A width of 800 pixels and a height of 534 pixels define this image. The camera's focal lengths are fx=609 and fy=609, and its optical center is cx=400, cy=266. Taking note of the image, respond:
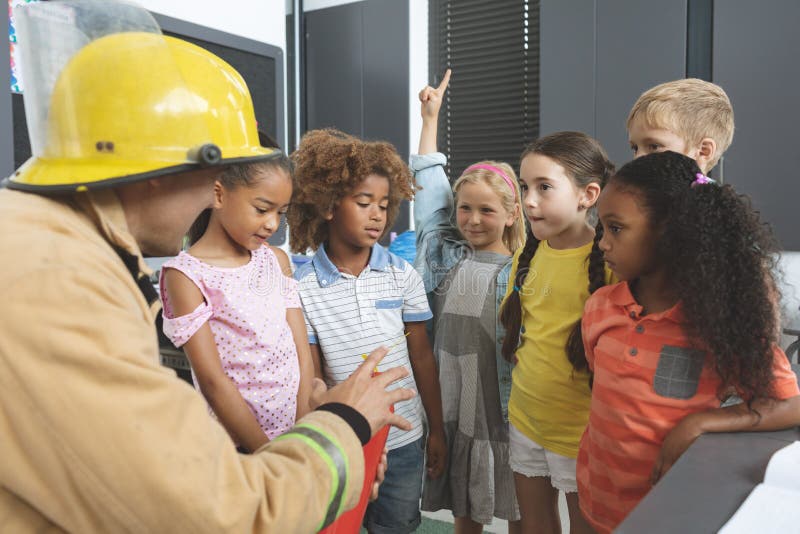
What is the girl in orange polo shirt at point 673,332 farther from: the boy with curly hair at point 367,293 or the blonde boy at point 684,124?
the boy with curly hair at point 367,293

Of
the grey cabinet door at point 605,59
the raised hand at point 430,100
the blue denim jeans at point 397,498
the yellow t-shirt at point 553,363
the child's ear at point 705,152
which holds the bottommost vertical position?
the blue denim jeans at point 397,498

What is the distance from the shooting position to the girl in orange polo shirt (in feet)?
3.72

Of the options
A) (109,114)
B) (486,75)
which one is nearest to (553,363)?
(109,114)

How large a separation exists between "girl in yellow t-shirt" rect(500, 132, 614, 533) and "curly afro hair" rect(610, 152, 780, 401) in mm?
317

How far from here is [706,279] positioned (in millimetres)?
1174

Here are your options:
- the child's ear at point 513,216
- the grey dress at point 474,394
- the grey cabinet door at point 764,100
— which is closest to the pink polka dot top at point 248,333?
the grey dress at point 474,394

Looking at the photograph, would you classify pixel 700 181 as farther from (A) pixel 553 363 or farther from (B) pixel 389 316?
(B) pixel 389 316

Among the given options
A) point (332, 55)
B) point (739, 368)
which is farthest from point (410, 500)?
point (332, 55)

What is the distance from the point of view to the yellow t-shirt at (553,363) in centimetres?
163

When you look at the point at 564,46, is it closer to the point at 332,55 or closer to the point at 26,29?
the point at 332,55

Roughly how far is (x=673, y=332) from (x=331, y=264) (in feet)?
3.12

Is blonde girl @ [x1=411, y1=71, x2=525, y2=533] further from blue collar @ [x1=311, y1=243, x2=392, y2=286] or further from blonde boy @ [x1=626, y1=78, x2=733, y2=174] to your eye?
blonde boy @ [x1=626, y1=78, x2=733, y2=174]

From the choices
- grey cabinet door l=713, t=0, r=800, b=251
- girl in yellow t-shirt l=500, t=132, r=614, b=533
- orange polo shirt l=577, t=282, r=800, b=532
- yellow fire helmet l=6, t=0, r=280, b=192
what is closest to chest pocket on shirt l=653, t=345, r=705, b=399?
orange polo shirt l=577, t=282, r=800, b=532

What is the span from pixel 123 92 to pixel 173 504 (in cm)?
50
